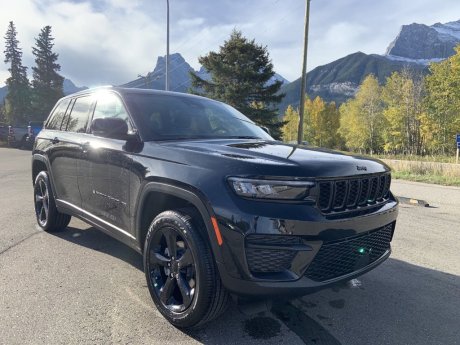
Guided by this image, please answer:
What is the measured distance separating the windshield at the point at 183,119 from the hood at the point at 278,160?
0.34 m

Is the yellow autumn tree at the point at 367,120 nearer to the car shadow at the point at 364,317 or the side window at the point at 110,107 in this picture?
the car shadow at the point at 364,317

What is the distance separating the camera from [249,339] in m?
2.57

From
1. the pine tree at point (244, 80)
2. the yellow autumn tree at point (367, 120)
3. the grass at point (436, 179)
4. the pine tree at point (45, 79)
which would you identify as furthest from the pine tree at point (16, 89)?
the grass at point (436, 179)

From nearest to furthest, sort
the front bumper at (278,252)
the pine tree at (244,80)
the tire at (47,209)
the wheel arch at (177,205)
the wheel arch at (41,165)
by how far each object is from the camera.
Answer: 1. the front bumper at (278,252)
2. the wheel arch at (177,205)
3. the wheel arch at (41,165)
4. the tire at (47,209)
5. the pine tree at (244,80)

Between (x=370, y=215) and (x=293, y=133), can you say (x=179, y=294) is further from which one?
(x=293, y=133)

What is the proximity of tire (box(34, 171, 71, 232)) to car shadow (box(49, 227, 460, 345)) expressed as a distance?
1695 millimetres

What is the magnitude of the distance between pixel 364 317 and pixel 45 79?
65767mm

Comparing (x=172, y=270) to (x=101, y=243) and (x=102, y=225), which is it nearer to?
(x=102, y=225)

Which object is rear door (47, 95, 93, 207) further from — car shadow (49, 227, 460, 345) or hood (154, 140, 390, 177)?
hood (154, 140, 390, 177)

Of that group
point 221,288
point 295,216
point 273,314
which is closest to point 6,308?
point 221,288

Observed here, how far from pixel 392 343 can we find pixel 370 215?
87 cm

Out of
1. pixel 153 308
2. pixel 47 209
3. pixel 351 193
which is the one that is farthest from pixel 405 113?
pixel 153 308

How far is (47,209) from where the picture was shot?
16.0 feet

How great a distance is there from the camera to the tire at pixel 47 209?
4.80 m
